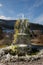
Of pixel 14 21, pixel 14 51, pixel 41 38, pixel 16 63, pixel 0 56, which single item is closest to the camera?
pixel 16 63

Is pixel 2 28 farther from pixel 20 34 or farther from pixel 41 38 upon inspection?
pixel 41 38

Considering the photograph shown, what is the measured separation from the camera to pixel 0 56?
4965 mm

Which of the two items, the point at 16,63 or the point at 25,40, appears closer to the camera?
the point at 16,63

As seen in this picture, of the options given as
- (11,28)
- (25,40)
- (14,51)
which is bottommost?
(14,51)

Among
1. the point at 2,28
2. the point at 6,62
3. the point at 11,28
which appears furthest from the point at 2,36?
the point at 6,62

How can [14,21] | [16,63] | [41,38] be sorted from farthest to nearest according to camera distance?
[41,38] < [14,21] < [16,63]

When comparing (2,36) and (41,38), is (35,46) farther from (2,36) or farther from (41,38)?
(2,36)

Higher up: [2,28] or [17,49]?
[2,28]

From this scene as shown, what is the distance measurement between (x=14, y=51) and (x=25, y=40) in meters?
0.61

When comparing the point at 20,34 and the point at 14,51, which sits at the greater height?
the point at 20,34

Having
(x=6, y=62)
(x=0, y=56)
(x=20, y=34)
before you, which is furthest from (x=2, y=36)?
(x=6, y=62)

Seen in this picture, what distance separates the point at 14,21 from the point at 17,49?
48.0 inches

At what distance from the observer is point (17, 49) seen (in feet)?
18.5

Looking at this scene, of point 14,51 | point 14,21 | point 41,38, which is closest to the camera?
point 14,51
